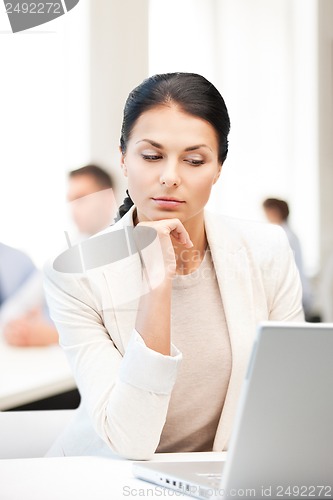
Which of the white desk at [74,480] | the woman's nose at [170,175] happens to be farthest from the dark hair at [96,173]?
the white desk at [74,480]

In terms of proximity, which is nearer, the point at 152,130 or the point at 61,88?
the point at 152,130

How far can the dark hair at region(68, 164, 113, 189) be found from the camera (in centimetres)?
242

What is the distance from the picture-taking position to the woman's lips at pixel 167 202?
63.8 inches

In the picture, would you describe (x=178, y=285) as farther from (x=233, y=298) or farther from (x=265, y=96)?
(x=265, y=96)

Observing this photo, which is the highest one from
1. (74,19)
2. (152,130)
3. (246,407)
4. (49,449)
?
(74,19)

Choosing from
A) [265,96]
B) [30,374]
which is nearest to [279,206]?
[265,96]

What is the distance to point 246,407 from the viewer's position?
900 mm

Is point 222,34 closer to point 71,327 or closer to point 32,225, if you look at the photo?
point 32,225

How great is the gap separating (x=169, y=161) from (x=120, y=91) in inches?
37.3

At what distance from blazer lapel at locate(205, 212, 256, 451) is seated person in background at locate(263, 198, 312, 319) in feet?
7.35

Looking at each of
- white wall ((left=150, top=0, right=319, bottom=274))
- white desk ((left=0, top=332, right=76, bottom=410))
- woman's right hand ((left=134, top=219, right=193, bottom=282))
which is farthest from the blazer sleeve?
white wall ((left=150, top=0, right=319, bottom=274))

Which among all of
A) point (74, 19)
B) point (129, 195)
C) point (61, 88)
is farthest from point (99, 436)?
point (74, 19)

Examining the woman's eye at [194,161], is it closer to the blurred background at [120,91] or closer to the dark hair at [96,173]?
the blurred background at [120,91]

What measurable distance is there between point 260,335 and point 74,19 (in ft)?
6.45
